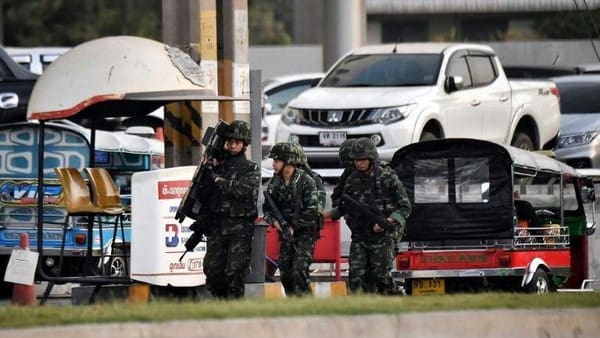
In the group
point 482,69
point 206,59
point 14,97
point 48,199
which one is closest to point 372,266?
point 206,59

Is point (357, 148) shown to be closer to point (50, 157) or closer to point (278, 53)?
point (50, 157)

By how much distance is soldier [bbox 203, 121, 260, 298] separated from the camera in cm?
1306

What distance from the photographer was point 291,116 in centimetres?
1934

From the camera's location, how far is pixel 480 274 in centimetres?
1487

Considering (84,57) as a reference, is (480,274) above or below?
below

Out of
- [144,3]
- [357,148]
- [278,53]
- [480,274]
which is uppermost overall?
[144,3]

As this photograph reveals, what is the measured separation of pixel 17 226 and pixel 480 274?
4905 millimetres

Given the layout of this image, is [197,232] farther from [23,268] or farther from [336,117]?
[336,117]

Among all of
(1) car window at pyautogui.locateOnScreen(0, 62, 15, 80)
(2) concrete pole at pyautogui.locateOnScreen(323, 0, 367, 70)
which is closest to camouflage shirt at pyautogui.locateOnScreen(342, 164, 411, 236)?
(1) car window at pyautogui.locateOnScreen(0, 62, 15, 80)

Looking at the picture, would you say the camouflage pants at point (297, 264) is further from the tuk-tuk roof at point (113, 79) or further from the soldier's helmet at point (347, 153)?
the tuk-tuk roof at point (113, 79)

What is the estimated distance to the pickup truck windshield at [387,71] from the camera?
19422mm

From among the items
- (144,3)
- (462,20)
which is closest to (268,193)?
(462,20)

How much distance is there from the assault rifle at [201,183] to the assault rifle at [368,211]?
1.48 metres

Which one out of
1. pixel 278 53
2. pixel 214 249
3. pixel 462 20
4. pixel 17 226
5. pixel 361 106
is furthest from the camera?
pixel 462 20
